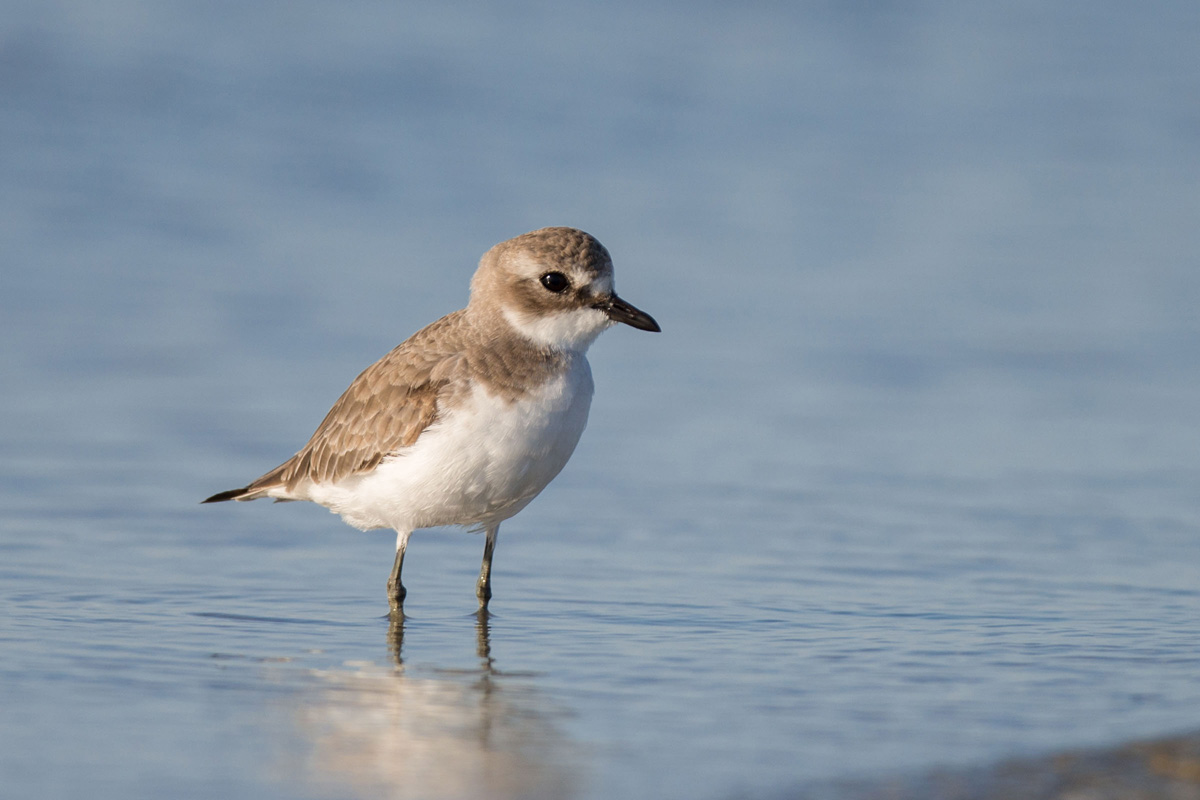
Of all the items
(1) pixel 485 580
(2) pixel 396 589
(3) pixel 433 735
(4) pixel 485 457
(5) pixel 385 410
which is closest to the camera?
(3) pixel 433 735

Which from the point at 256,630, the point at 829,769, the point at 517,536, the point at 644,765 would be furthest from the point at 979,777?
the point at 517,536

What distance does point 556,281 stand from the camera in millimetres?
7410

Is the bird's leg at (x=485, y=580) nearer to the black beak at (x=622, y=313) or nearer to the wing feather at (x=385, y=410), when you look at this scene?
the wing feather at (x=385, y=410)

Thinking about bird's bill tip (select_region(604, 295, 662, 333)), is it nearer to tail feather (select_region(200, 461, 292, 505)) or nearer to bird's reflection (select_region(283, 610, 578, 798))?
bird's reflection (select_region(283, 610, 578, 798))

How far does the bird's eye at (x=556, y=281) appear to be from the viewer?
24.3 ft

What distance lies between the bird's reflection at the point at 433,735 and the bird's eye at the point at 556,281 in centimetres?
180

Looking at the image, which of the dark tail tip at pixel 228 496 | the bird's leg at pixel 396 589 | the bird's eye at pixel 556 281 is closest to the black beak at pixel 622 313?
the bird's eye at pixel 556 281

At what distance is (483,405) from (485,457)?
0.23 metres

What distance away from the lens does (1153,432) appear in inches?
438

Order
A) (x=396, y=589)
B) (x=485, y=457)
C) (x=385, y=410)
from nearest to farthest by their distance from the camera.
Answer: (x=485, y=457) → (x=396, y=589) → (x=385, y=410)

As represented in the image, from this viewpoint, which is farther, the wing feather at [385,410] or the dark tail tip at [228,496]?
the dark tail tip at [228,496]

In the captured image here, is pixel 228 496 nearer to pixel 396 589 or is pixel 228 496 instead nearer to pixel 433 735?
pixel 396 589

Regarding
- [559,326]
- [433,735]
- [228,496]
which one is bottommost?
[433,735]

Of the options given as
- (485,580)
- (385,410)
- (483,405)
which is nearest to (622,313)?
(483,405)
